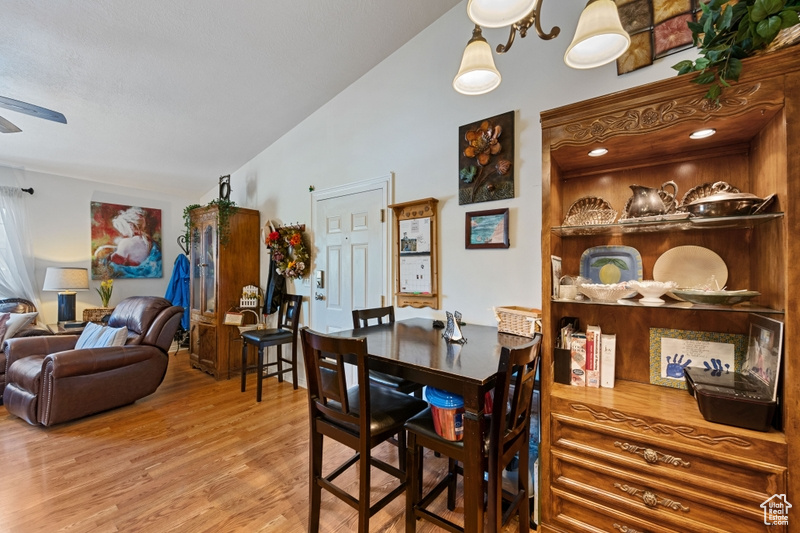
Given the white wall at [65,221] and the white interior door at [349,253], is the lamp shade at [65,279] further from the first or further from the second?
the white interior door at [349,253]

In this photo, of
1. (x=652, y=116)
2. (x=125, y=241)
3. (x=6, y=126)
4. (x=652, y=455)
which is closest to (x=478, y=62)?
(x=652, y=116)

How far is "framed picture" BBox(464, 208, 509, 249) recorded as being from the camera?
218 centimetres

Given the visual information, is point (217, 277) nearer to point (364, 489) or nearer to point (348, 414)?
point (348, 414)

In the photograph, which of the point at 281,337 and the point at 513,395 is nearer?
the point at 513,395

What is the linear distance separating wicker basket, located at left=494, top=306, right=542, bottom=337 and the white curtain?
17.8 ft

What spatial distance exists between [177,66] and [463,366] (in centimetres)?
314

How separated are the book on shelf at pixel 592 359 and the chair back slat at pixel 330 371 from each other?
3.53 feet

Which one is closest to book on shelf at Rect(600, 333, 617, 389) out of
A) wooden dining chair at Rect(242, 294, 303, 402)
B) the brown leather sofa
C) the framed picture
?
the framed picture

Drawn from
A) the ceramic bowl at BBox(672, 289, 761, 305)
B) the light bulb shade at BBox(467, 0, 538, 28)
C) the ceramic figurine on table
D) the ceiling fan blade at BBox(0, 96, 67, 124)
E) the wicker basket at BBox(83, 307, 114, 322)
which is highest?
the ceiling fan blade at BBox(0, 96, 67, 124)

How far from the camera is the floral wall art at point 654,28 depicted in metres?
1.59

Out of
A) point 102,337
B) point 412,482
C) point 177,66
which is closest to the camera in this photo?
point 412,482

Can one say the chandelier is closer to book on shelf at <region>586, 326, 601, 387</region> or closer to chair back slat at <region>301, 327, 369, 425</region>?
book on shelf at <region>586, 326, 601, 387</region>

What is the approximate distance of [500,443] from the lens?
47.8 inches

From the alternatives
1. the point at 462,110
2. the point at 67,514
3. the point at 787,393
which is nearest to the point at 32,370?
the point at 67,514
